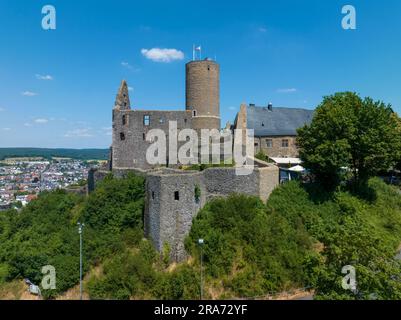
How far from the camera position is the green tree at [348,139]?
2519 cm

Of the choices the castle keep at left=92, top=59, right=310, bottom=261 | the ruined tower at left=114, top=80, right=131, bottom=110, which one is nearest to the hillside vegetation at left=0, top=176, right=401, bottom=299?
the castle keep at left=92, top=59, right=310, bottom=261

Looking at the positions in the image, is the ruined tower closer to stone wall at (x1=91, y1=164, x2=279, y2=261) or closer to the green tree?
stone wall at (x1=91, y1=164, x2=279, y2=261)

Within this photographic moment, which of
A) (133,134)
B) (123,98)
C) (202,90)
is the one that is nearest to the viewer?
(133,134)

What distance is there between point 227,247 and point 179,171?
6135mm

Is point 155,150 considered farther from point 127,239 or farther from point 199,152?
point 127,239

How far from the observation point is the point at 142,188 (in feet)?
77.2

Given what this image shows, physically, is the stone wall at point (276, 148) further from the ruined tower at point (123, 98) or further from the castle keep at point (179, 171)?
the ruined tower at point (123, 98)

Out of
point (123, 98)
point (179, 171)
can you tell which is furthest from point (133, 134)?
point (179, 171)

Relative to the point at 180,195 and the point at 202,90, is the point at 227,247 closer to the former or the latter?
the point at 180,195

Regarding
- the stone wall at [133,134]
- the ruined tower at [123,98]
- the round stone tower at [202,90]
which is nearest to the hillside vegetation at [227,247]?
the stone wall at [133,134]

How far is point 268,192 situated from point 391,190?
15116mm

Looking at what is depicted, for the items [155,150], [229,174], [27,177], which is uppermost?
[155,150]

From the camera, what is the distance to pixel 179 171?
22.1 meters
